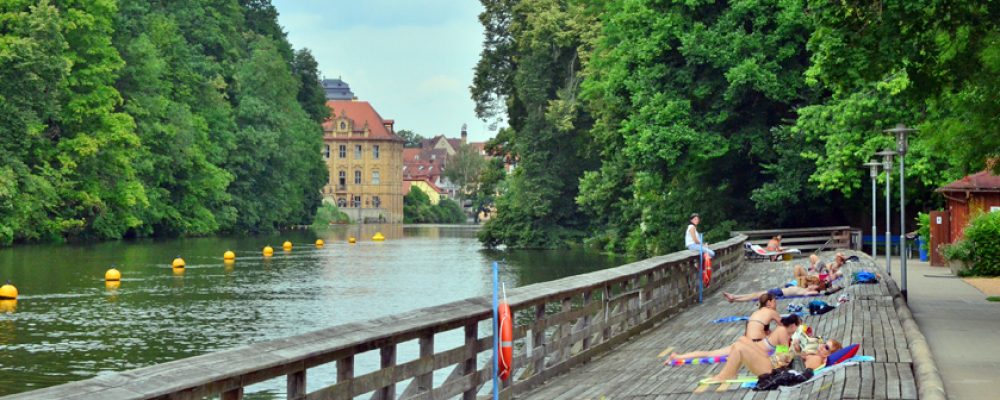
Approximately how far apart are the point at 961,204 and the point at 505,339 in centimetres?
3217

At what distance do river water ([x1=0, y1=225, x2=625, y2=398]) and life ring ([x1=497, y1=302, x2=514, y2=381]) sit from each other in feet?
29.3

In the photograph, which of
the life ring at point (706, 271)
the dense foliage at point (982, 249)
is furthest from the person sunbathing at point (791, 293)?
the dense foliage at point (982, 249)

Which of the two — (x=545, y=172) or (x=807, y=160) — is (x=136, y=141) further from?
(x=807, y=160)

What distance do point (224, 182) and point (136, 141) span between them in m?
16.6

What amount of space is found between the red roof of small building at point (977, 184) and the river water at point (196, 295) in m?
13.1

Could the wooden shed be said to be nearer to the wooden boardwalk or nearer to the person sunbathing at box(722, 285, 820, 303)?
the person sunbathing at box(722, 285, 820, 303)

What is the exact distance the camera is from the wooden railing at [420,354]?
7.73 meters

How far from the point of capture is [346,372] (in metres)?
9.99

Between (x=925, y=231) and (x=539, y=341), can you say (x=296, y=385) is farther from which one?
(x=925, y=231)

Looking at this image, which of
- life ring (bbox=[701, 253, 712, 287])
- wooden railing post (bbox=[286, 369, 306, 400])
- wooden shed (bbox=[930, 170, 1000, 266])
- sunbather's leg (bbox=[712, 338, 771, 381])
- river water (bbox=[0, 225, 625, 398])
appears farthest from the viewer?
wooden shed (bbox=[930, 170, 1000, 266])

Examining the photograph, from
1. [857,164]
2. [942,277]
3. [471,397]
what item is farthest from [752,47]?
[471,397]

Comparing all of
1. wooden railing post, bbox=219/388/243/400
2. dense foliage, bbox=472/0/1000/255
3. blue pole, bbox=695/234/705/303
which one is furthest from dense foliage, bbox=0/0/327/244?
wooden railing post, bbox=219/388/243/400

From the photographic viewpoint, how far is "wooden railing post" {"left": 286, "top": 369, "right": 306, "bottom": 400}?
30.1 feet

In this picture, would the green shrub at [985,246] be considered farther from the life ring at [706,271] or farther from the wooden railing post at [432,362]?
the wooden railing post at [432,362]
